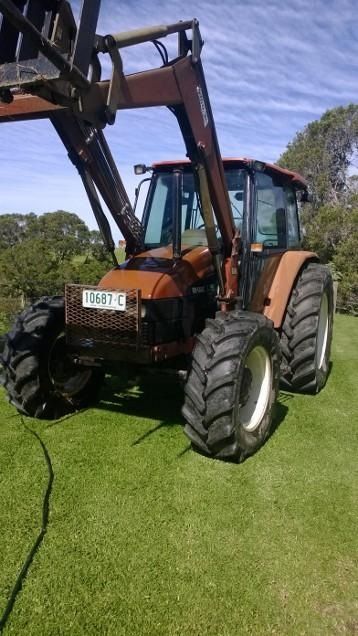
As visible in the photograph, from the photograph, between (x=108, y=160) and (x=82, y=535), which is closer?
(x=82, y=535)

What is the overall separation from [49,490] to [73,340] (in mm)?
1336

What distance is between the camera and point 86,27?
2910mm

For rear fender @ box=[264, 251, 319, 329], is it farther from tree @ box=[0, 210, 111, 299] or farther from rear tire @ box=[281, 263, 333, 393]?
tree @ box=[0, 210, 111, 299]

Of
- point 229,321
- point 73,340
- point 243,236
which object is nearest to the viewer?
point 229,321

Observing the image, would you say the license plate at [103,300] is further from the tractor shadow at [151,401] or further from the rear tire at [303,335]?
the rear tire at [303,335]

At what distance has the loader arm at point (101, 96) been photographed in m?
2.84

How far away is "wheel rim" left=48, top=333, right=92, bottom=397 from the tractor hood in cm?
78

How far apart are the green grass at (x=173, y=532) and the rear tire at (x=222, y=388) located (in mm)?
166

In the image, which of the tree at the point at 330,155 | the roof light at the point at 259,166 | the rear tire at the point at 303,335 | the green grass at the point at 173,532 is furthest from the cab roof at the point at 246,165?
the tree at the point at 330,155

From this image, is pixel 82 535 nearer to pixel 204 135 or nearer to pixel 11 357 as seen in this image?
pixel 11 357

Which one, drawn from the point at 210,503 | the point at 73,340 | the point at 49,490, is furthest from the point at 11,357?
the point at 210,503

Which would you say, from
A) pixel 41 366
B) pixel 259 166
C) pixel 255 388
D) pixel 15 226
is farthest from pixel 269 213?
pixel 15 226

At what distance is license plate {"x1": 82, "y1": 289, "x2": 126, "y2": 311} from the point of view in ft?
13.2

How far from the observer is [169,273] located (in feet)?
14.3
